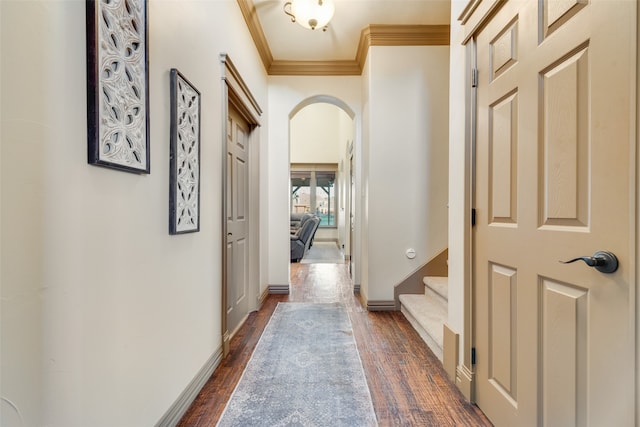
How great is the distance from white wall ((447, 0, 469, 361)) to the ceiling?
4.28 feet

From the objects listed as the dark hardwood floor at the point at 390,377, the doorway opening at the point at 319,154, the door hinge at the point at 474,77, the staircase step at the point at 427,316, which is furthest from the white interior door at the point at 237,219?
the doorway opening at the point at 319,154

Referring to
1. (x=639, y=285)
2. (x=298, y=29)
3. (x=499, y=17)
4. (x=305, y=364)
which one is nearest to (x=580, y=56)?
(x=499, y=17)

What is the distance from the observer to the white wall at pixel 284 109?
3.90 metres

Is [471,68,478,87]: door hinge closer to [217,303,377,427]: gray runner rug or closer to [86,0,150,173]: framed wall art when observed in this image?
[86,0,150,173]: framed wall art

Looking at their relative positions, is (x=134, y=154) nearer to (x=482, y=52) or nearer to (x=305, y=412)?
(x=305, y=412)

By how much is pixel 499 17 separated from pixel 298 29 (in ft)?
7.55

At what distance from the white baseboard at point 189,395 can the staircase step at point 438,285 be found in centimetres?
193

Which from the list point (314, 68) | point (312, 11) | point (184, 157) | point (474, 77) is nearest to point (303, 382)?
point (184, 157)

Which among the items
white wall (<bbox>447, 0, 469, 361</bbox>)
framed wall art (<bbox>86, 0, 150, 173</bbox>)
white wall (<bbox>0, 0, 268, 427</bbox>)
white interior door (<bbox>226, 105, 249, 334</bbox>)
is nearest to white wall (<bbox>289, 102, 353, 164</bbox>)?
white interior door (<bbox>226, 105, 249, 334</bbox>)

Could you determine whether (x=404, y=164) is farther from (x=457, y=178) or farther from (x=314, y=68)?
(x=314, y=68)

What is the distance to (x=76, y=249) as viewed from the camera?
92cm

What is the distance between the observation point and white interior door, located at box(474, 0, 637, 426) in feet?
2.95

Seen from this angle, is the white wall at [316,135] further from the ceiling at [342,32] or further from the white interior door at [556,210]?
the white interior door at [556,210]

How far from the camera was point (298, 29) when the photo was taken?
325 cm
